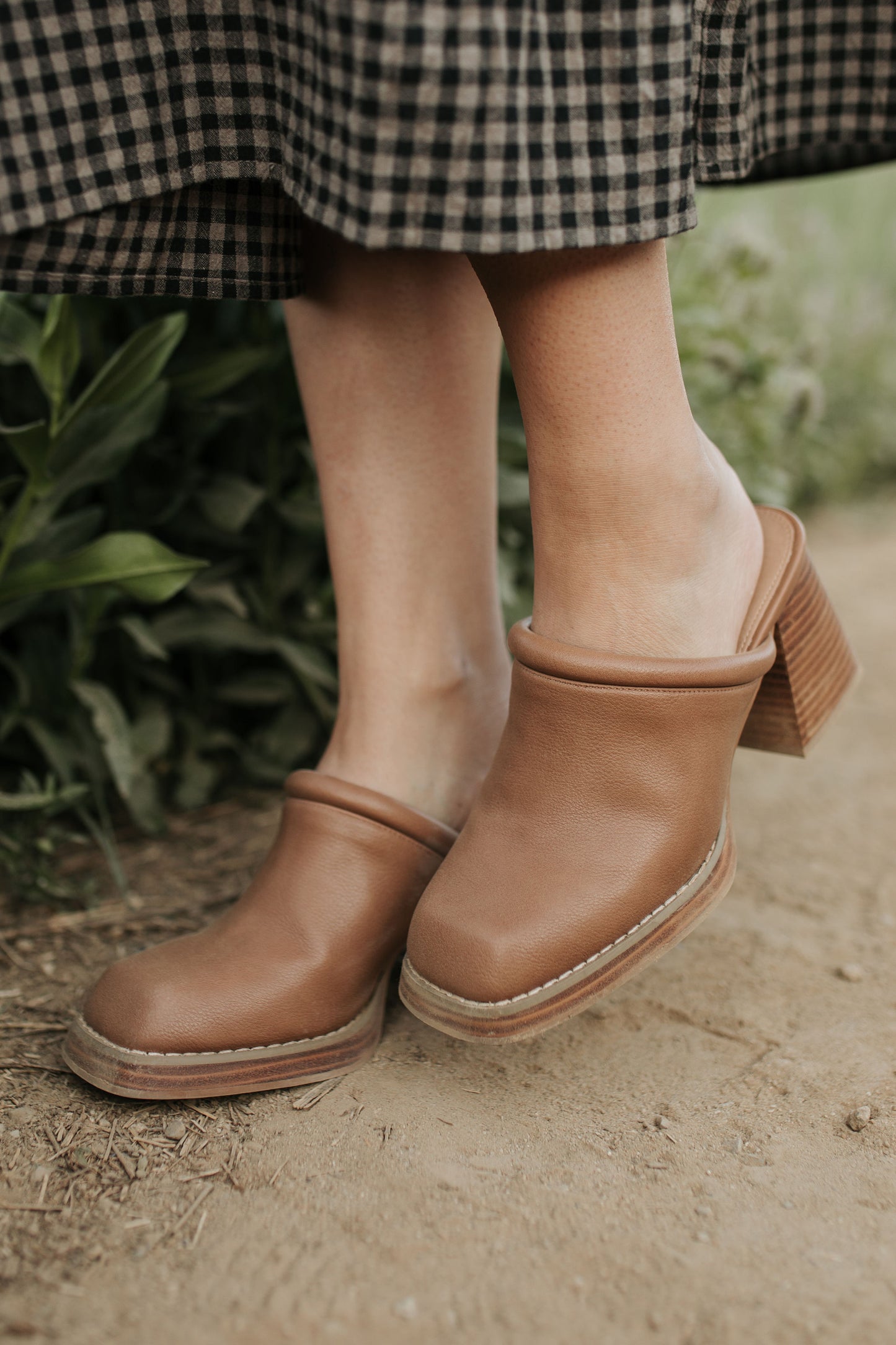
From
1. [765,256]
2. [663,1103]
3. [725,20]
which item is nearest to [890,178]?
[765,256]

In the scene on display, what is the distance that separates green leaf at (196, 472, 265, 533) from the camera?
1087mm

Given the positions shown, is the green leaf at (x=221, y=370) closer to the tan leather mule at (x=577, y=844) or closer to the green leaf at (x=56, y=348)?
the green leaf at (x=56, y=348)

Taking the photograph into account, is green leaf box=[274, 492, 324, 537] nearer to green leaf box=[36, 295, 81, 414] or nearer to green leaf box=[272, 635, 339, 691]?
green leaf box=[272, 635, 339, 691]

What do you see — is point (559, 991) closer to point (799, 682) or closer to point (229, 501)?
point (799, 682)

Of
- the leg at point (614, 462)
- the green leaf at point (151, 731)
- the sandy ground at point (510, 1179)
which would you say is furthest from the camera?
the green leaf at point (151, 731)

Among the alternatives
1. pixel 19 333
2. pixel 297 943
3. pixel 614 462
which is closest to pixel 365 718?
pixel 297 943

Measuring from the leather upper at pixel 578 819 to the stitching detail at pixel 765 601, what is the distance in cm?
4

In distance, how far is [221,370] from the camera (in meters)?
1.07

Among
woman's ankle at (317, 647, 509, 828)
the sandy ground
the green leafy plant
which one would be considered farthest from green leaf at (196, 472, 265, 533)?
the sandy ground

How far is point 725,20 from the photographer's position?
0.67 meters

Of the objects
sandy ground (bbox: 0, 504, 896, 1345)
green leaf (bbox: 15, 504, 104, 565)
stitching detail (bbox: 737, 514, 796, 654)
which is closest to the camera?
sandy ground (bbox: 0, 504, 896, 1345)

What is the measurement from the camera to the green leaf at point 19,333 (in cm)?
95

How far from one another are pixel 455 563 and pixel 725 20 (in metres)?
0.41

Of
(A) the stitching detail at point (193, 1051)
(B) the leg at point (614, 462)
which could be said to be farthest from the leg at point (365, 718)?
(B) the leg at point (614, 462)
